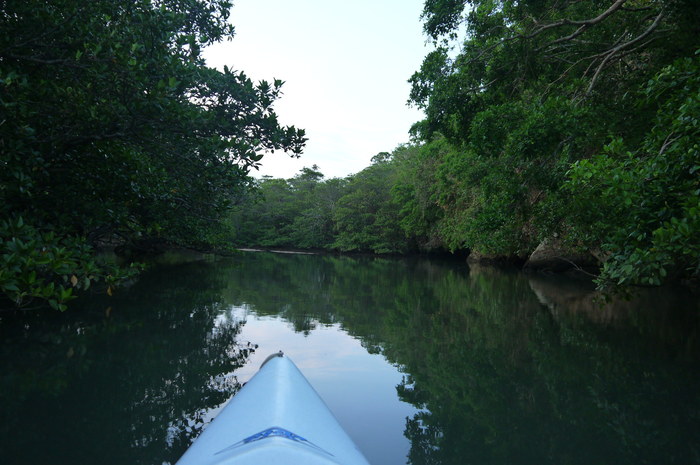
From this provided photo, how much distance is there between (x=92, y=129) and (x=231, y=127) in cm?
138

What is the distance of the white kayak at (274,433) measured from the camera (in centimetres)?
187

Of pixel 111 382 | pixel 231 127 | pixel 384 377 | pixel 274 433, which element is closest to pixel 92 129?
pixel 231 127

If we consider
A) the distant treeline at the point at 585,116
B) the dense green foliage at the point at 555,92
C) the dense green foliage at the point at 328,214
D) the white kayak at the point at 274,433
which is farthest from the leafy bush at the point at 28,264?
the dense green foliage at the point at 328,214

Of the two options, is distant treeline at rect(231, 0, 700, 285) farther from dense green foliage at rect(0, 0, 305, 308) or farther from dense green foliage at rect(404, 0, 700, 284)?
dense green foliage at rect(0, 0, 305, 308)

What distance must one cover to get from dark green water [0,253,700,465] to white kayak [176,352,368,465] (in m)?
0.98

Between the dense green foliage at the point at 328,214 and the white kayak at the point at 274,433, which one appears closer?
the white kayak at the point at 274,433

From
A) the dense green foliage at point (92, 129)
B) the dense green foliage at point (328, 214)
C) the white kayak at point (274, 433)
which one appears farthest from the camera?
the dense green foliage at point (328, 214)

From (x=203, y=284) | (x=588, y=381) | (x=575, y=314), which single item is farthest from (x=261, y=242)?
(x=588, y=381)

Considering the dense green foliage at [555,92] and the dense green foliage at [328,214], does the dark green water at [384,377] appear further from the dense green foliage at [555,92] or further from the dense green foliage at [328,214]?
the dense green foliage at [328,214]

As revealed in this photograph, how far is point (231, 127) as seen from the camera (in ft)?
15.8

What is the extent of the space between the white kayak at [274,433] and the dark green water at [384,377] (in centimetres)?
98

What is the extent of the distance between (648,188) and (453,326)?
5.05 meters

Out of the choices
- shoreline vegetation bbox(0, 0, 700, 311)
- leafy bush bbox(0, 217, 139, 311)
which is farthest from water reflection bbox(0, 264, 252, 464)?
leafy bush bbox(0, 217, 139, 311)

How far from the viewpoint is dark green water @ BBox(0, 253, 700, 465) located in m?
3.53
